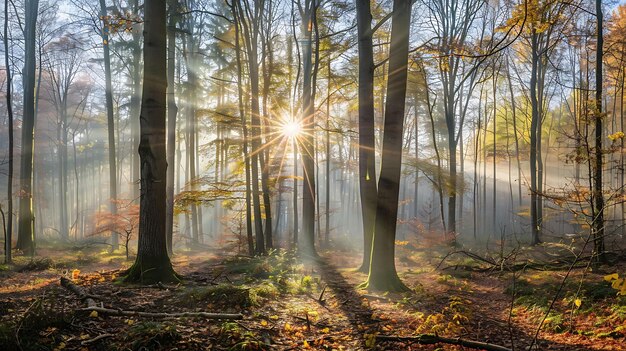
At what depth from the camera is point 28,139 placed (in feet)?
46.7

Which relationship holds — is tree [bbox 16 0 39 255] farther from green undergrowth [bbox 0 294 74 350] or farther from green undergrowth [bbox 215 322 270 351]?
green undergrowth [bbox 215 322 270 351]

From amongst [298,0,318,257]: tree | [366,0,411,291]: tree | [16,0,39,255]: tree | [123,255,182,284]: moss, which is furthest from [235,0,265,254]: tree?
[16,0,39,255]: tree

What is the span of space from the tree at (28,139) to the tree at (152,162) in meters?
9.56

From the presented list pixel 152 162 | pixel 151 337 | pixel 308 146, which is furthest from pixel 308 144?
pixel 151 337

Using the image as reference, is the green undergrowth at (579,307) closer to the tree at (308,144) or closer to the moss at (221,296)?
the moss at (221,296)

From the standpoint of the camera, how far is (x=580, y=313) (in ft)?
17.0

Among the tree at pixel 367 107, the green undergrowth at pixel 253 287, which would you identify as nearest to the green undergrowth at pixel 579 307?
the green undergrowth at pixel 253 287

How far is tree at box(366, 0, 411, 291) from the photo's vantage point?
7.34m

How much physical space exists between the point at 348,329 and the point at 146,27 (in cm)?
684

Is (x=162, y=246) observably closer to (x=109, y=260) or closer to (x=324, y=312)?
(x=324, y=312)

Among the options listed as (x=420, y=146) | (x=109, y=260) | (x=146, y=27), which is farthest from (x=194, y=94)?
(x=420, y=146)

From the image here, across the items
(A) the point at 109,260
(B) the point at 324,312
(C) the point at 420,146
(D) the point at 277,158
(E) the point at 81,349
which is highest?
(C) the point at 420,146

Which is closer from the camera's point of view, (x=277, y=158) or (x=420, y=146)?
(x=277, y=158)

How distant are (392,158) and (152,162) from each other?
4793 millimetres
